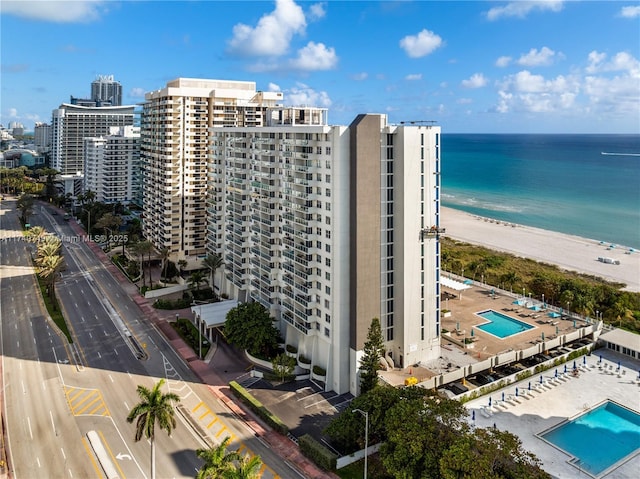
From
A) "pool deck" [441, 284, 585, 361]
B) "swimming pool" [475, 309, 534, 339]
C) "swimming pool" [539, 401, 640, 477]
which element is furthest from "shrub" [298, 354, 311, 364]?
"swimming pool" [539, 401, 640, 477]

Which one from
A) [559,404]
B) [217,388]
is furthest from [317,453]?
[559,404]

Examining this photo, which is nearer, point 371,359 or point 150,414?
point 150,414

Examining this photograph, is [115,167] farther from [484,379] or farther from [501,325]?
[484,379]

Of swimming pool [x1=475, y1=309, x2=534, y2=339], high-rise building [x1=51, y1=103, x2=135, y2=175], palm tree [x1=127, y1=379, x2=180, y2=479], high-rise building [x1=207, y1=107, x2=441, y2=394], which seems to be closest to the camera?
palm tree [x1=127, y1=379, x2=180, y2=479]

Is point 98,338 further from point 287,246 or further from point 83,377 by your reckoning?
point 287,246

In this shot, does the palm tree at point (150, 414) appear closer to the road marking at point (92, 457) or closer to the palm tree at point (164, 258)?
the road marking at point (92, 457)

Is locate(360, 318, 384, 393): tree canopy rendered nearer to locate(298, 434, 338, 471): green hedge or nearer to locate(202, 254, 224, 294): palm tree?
locate(298, 434, 338, 471): green hedge
